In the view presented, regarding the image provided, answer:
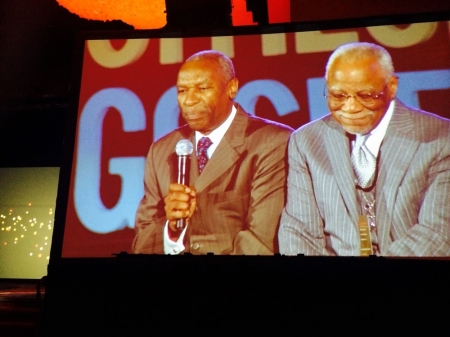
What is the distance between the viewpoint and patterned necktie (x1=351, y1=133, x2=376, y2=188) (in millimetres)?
2277

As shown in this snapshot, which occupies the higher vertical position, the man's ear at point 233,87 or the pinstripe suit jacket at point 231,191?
the man's ear at point 233,87

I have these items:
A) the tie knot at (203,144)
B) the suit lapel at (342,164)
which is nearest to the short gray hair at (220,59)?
the tie knot at (203,144)

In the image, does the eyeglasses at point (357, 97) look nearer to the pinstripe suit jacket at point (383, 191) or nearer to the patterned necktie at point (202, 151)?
the pinstripe suit jacket at point (383, 191)

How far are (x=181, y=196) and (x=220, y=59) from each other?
0.82 meters

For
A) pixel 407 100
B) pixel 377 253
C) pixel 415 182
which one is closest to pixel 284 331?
pixel 377 253

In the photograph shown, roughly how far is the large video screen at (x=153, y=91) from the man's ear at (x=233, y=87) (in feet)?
0.08

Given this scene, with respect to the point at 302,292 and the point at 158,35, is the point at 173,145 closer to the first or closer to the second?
the point at 158,35

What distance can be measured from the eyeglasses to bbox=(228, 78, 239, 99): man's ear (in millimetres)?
489

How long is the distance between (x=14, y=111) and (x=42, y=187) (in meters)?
1.10

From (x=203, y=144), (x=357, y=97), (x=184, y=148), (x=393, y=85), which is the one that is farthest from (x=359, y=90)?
(x=184, y=148)

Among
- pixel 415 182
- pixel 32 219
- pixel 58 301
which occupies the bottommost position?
pixel 58 301

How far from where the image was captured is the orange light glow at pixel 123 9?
1940 mm

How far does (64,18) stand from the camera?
14.1 feet

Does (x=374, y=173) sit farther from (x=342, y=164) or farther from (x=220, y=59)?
(x=220, y=59)
